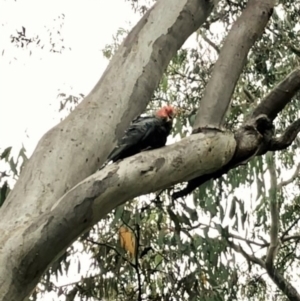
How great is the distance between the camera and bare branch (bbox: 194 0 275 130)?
1353 mm

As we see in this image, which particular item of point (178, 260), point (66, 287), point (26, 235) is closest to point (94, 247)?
point (66, 287)

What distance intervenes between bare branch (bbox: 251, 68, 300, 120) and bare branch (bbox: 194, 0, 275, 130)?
8 centimetres

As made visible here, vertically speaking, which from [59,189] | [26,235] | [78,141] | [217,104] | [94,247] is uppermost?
[94,247]

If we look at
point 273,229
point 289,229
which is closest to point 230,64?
point 273,229

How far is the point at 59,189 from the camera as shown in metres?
1.11

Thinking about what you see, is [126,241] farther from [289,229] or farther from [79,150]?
[289,229]

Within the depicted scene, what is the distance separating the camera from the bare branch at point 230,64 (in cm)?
135

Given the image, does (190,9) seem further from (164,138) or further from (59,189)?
(59,189)

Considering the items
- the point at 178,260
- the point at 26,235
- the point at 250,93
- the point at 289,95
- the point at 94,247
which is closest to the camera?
the point at 26,235

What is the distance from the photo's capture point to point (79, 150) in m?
1.19

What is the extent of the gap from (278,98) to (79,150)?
1.69ft

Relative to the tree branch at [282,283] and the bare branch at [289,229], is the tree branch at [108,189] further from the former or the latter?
the bare branch at [289,229]

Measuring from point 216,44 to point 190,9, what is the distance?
→ 2673mm

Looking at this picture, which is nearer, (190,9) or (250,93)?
(190,9)
